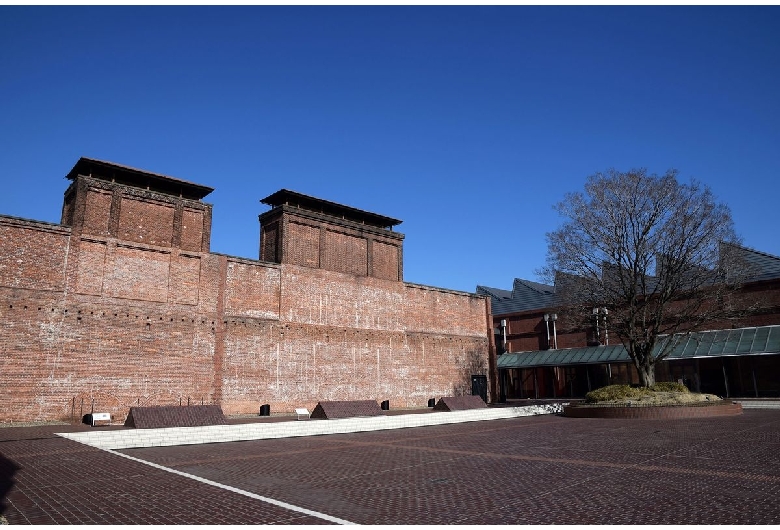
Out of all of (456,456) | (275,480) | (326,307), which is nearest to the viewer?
(275,480)

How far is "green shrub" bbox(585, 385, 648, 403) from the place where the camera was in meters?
24.3

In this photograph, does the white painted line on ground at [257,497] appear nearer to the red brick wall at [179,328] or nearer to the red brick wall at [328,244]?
the red brick wall at [179,328]

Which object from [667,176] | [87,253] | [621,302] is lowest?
[621,302]

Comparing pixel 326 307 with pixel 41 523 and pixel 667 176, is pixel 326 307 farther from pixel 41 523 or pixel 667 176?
pixel 41 523

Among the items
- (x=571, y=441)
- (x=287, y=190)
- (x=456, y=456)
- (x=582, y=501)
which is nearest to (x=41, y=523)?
(x=582, y=501)

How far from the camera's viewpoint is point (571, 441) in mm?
14875

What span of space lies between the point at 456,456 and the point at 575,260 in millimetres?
18102

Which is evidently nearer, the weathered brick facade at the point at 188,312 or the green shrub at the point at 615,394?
the weathered brick facade at the point at 188,312

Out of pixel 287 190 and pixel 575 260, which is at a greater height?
pixel 287 190

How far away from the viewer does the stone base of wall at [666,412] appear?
2209 cm

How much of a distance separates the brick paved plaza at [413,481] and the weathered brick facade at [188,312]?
6333mm

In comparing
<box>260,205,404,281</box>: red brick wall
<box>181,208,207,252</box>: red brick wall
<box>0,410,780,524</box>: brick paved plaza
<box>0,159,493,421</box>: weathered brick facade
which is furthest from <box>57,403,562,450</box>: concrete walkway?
<box>260,205,404,281</box>: red brick wall

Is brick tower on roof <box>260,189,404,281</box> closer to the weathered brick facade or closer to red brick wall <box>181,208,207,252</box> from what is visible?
the weathered brick facade

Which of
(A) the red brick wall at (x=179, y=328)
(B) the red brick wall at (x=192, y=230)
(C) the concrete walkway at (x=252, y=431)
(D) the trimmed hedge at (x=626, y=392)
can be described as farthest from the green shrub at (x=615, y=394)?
(B) the red brick wall at (x=192, y=230)
